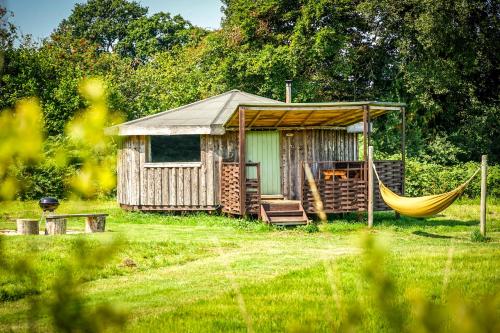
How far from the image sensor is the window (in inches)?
896

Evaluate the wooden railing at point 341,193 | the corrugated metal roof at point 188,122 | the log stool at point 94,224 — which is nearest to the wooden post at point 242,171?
the wooden railing at point 341,193

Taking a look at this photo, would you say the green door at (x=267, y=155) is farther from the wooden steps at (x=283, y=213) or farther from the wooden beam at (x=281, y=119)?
the wooden steps at (x=283, y=213)

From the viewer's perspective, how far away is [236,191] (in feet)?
51.0

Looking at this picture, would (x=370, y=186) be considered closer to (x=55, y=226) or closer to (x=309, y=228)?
(x=309, y=228)

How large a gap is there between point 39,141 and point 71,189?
1.12 feet

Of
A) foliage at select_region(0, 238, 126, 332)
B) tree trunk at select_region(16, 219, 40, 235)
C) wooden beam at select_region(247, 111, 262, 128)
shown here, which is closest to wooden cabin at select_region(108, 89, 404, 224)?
wooden beam at select_region(247, 111, 262, 128)

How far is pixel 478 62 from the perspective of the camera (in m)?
24.7

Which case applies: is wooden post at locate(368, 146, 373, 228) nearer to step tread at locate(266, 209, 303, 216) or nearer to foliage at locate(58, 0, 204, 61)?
step tread at locate(266, 209, 303, 216)

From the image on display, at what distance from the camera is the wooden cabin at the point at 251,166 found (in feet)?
49.9

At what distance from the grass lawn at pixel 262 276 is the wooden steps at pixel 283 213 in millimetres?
575

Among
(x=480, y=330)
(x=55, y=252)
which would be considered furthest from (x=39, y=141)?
(x=55, y=252)

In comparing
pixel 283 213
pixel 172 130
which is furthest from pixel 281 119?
pixel 172 130

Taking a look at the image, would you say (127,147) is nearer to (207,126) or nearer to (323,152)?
(207,126)

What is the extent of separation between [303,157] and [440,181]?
674 centimetres
